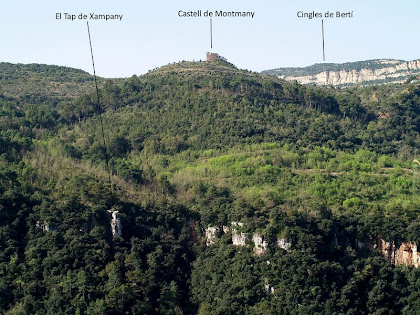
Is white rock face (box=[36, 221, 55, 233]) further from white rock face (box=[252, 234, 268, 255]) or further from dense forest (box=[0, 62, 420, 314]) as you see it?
white rock face (box=[252, 234, 268, 255])

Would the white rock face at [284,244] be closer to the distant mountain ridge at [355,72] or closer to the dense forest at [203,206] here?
the dense forest at [203,206]

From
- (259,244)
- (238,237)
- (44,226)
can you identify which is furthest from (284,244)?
(44,226)

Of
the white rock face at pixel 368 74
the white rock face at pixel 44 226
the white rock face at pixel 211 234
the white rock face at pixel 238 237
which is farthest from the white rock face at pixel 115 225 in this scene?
the white rock face at pixel 368 74

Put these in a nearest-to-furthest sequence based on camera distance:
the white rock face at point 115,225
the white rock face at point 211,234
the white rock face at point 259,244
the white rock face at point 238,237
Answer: the white rock face at point 259,244, the white rock face at point 115,225, the white rock face at point 238,237, the white rock face at point 211,234

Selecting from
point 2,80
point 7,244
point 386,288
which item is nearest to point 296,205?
point 386,288

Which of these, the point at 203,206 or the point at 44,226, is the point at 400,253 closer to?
the point at 203,206

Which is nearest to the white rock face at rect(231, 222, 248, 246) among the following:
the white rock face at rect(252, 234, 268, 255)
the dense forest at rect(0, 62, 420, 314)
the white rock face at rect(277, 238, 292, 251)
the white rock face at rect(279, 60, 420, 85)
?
the dense forest at rect(0, 62, 420, 314)
